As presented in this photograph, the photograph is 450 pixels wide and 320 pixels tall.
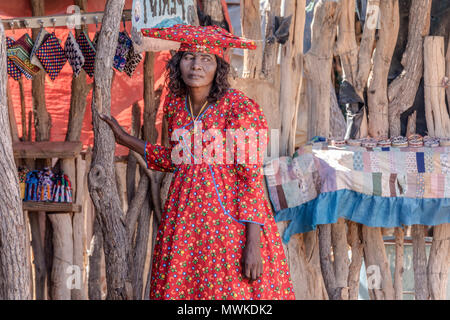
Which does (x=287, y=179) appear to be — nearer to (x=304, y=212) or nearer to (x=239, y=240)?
(x=304, y=212)

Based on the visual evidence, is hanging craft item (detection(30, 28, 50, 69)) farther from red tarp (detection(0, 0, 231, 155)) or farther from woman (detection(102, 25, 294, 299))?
woman (detection(102, 25, 294, 299))

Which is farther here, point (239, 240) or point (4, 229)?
point (239, 240)

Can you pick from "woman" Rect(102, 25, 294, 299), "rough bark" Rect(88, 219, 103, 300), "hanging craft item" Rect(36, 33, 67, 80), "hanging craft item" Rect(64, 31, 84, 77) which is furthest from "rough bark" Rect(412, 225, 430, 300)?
"hanging craft item" Rect(36, 33, 67, 80)

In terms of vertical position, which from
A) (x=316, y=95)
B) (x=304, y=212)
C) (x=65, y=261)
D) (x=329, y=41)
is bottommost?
(x=65, y=261)

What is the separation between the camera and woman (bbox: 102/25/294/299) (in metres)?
3.31

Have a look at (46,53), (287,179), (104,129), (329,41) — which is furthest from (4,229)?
(329,41)

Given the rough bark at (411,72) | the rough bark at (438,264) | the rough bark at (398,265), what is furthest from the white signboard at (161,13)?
the rough bark at (438,264)

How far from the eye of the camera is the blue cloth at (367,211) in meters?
4.64

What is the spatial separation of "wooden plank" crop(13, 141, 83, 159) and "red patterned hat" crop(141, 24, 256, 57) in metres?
1.80

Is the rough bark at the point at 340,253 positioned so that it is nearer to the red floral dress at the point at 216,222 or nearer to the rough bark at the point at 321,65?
the rough bark at the point at 321,65

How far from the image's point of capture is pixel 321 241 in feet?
16.3
